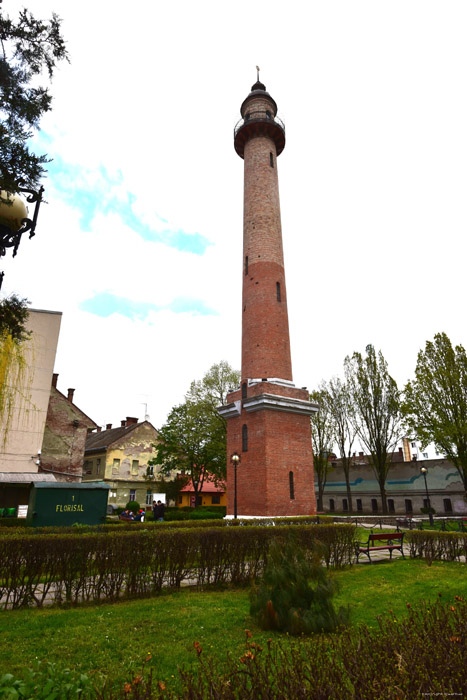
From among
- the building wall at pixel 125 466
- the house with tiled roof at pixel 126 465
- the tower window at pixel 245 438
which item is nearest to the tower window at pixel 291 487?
the tower window at pixel 245 438

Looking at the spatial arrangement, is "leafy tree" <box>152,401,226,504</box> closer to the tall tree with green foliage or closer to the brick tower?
the tall tree with green foliage

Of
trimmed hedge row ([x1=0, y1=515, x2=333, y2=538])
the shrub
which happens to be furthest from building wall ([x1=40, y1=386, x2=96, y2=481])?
the shrub

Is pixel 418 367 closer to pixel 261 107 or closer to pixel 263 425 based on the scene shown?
pixel 263 425

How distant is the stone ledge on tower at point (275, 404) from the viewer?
19.1 meters

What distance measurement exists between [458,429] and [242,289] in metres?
15.7

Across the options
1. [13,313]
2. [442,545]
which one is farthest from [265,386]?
[13,313]

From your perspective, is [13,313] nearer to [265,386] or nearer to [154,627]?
[154,627]

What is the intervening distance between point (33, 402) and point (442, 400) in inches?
987

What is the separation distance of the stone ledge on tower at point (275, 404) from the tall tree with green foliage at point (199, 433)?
12142 mm

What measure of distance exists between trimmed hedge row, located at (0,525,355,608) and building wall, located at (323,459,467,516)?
28021 millimetres

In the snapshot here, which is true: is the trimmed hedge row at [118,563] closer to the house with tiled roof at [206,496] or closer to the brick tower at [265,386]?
the brick tower at [265,386]

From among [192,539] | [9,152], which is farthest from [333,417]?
[9,152]

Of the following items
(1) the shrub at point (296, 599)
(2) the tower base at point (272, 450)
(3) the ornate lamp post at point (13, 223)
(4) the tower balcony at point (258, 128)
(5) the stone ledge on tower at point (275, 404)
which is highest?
(4) the tower balcony at point (258, 128)

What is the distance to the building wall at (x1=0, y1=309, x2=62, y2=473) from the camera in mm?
23516
